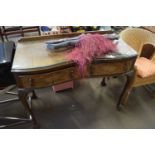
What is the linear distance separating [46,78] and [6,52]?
1.70 feet

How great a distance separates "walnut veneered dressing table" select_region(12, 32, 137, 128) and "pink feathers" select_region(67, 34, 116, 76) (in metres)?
0.05

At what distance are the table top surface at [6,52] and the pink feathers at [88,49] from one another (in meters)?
0.53

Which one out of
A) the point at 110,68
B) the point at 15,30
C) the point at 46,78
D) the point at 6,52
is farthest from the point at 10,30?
the point at 110,68

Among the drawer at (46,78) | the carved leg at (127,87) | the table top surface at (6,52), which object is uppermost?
the table top surface at (6,52)

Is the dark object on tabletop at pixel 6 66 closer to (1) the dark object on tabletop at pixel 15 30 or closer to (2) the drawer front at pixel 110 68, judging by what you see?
(2) the drawer front at pixel 110 68

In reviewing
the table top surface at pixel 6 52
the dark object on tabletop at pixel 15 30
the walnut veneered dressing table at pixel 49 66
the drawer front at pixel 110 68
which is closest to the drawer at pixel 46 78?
the walnut veneered dressing table at pixel 49 66

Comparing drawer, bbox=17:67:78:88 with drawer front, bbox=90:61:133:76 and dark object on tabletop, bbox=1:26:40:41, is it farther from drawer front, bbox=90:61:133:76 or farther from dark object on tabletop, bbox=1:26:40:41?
dark object on tabletop, bbox=1:26:40:41

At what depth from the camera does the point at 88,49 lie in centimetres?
129

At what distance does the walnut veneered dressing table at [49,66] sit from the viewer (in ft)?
3.91

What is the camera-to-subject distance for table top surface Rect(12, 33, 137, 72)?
3.97ft

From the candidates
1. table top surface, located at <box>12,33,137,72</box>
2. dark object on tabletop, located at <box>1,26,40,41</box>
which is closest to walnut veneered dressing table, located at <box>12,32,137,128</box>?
table top surface, located at <box>12,33,137,72</box>

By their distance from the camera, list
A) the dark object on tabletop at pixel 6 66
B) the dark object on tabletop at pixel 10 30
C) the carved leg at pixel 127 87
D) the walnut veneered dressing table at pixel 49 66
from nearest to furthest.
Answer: the walnut veneered dressing table at pixel 49 66
the dark object on tabletop at pixel 6 66
the carved leg at pixel 127 87
the dark object on tabletop at pixel 10 30

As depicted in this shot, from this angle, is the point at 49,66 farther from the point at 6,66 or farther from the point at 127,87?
the point at 127,87
